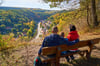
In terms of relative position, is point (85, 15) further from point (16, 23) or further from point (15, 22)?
point (15, 22)

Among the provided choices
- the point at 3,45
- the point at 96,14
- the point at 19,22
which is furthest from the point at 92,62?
the point at 19,22

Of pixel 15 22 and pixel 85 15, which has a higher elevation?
pixel 15 22

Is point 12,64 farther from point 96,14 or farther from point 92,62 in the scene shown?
point 96,14

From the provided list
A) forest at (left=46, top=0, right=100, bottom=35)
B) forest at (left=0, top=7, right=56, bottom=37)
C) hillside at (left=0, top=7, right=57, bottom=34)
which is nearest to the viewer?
forest at (left=46, top=0, right=100, bottom=35)

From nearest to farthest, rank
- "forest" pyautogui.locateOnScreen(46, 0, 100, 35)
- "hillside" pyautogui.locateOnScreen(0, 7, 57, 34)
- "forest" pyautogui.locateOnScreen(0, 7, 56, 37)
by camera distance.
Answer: "forest" pyautogui.locateOnScreen(46, 0, 100, 35) < "forest" pyautogui.locateOnScreen(0, 7, 56, 37) < "hillside" pyautogui.locateOnScreen(0, 7, 57, 34)

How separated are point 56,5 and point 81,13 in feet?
9.42

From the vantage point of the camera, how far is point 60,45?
7.33 feet

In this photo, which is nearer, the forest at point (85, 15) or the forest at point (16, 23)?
the forest at point (85, 15)

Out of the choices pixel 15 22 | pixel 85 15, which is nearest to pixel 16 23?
pixel 15 22

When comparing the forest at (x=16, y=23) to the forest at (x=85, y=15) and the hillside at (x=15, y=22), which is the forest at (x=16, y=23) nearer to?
the hillside at (x=15, y=22)

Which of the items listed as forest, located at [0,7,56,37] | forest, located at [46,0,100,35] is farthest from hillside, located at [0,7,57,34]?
forest, located at [46,0,100,35]

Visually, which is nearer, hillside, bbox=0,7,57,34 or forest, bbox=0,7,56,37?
forest, bbox=0,7,56,37

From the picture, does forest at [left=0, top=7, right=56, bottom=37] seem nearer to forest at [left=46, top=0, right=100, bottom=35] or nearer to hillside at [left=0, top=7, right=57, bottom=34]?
hillside at [left=0, top=7, right=57, bottom=34]

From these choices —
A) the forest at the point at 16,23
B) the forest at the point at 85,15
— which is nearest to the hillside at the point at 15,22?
the forest at the point at 16,23
